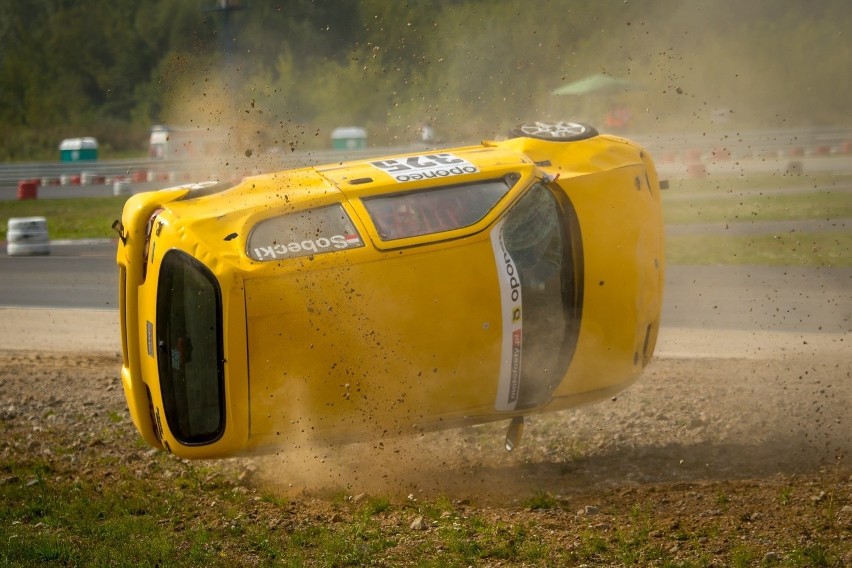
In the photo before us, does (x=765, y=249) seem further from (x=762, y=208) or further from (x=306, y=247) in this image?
(x=306, y=247)

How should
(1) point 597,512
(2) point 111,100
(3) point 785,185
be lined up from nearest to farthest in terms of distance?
(1) point 597,512 → (3) point 785,185 → (2) point 111,100

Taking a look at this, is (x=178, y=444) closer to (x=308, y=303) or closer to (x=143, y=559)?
(x=143, y=559)

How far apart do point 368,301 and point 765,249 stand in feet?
32.3

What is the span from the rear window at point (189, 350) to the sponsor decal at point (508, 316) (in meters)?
1.62

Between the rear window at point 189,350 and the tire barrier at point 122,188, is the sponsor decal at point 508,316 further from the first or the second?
the tire barrier at point 122,188

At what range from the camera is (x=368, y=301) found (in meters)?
6.01

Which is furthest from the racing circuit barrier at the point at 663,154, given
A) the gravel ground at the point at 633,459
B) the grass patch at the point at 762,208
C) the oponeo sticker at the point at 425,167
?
the oponeo sticker at the point at 425,167

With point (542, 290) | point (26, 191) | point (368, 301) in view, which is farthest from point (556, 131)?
point (26, 191)

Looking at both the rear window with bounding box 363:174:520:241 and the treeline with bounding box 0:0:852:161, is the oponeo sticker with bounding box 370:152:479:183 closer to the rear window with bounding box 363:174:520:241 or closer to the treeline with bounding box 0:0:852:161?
the rear window with bounding box 363:174:520:241

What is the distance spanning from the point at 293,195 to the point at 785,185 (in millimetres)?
16828

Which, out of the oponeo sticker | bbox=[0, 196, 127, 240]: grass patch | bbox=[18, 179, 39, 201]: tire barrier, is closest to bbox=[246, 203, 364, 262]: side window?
the oponeo sticker

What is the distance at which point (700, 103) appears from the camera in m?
23.0

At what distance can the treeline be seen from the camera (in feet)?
56.2

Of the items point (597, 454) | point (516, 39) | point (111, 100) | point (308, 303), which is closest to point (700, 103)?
point (516, 39)
